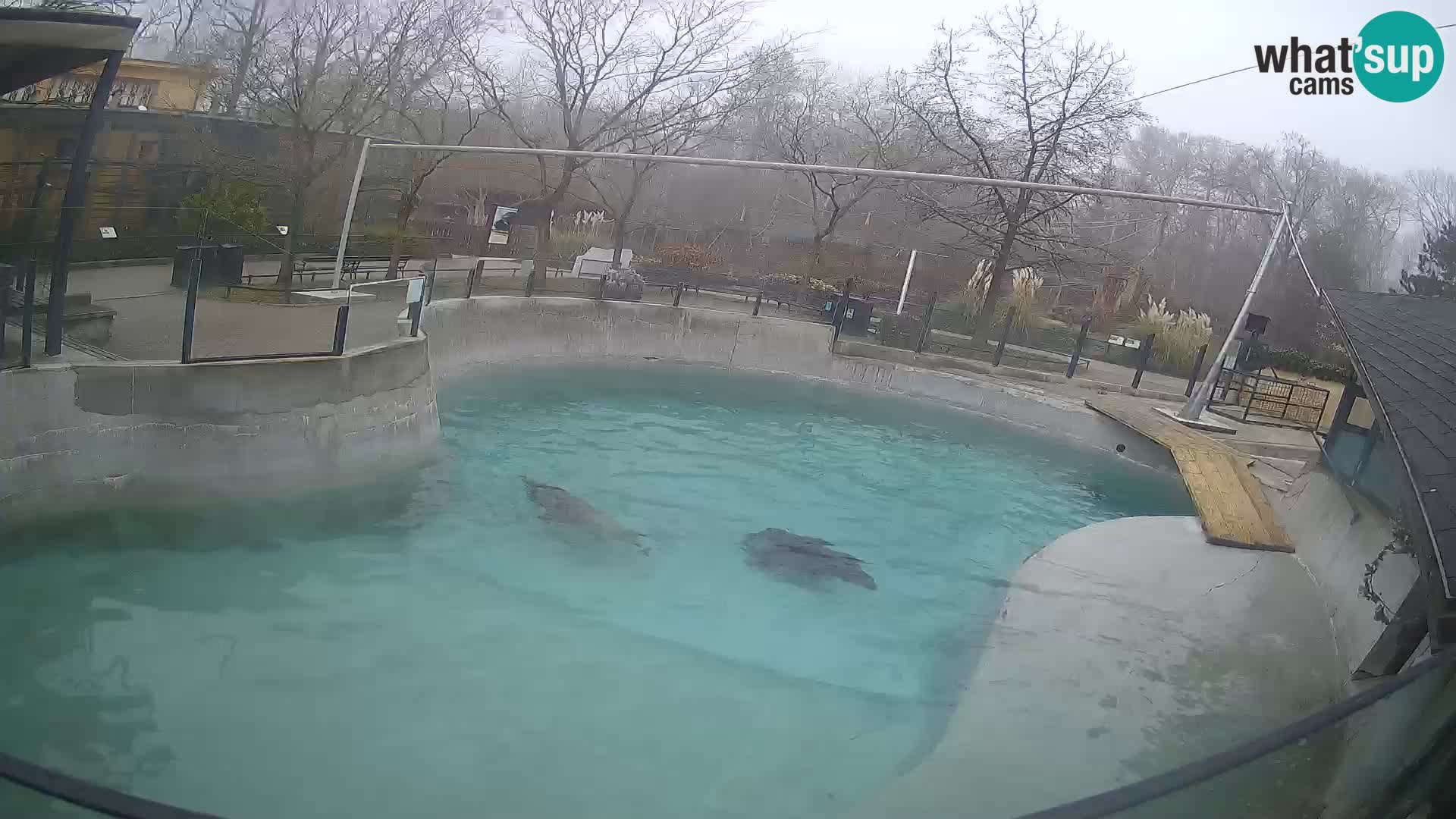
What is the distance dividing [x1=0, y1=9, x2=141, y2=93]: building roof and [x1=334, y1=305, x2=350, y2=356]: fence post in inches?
106

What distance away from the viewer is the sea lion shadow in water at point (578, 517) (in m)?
8.80

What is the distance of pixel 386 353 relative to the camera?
9203 mm

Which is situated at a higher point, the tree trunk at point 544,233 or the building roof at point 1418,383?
the building roof at point 1418,383

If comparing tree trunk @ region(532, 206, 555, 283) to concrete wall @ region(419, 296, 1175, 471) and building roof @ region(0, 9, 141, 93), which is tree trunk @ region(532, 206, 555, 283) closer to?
concrete wall @ region(419, 296, 1175, 471)

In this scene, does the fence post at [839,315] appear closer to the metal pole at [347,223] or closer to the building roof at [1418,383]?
the metal pole at [347,223]

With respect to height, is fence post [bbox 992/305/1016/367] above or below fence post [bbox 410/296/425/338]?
above

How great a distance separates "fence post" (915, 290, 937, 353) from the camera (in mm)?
18828

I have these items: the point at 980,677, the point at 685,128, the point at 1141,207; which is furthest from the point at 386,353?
the point at 1141,207

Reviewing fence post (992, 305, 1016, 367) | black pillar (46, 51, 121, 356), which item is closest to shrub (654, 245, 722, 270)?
fence post (992, 305, 1016, 367)

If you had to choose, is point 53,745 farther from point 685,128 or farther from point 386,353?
point 685,128

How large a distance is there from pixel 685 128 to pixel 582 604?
1722cm

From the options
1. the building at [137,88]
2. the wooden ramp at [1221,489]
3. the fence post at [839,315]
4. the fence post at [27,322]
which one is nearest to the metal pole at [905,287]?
the fence post at [839,315]

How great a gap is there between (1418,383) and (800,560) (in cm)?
517

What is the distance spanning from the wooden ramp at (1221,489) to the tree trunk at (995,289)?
279 inches
